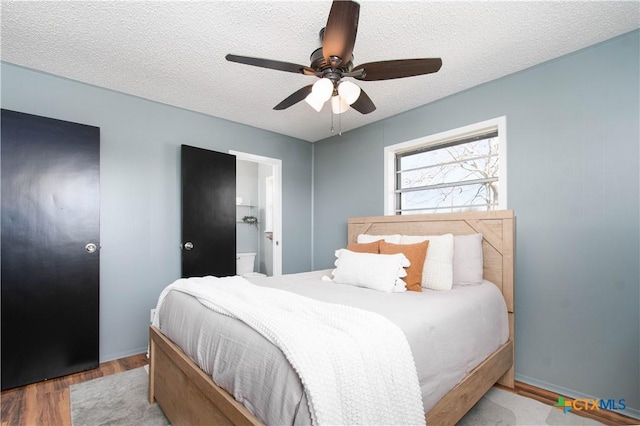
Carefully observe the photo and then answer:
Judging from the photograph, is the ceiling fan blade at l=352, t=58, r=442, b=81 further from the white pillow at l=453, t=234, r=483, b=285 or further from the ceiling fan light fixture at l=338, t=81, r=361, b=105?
the white pillow at l=453, t=234, r=483, b=285

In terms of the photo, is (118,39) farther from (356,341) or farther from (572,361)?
(572,361)

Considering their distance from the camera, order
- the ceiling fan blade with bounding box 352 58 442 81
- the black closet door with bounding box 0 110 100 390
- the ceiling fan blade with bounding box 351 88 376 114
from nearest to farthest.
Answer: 1. the ceiling fan blade with bounding box 352 58 442 81
2. the ceiling fan blade with bounding box 351 88 376 114
3. the black closet door with bounding box 0 110 100 390

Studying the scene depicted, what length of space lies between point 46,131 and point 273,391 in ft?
9.46

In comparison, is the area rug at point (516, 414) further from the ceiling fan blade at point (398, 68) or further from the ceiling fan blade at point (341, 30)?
the ceiling fan blade at point (341, 30)

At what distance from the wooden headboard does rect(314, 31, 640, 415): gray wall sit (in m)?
0.15

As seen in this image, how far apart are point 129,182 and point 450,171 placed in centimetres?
328

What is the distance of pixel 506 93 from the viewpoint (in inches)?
103

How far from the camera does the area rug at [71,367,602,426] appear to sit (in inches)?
75.4

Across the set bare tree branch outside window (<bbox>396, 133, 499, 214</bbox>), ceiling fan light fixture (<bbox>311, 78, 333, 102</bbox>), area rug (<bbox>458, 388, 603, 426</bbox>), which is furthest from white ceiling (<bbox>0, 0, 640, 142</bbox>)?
area rug (<bbox>458, 388, 603, 426</bbox>)

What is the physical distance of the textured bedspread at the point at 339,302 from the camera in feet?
3.54

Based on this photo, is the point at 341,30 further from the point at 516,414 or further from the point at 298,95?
the point at 516,414

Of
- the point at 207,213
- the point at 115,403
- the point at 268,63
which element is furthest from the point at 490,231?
the point at 115,403

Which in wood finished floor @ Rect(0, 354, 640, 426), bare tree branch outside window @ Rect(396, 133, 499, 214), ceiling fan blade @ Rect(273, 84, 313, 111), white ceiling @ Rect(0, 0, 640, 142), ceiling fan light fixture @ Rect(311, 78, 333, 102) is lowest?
wood finished floor @ Rect(0, 354, 640, 426)

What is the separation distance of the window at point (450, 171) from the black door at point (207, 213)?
190cm
